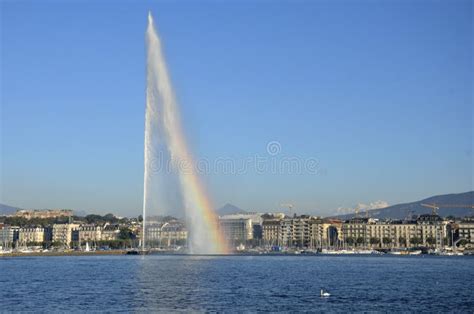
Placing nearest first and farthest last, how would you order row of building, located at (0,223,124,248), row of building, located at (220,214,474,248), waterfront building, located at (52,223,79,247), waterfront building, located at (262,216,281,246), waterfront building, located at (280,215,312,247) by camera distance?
row of building, located at (220,214,474,248)
row of building, located at (0,223,124,248)
waterfront building, located at (52,223,79,247)
waterfront building, located at (280,215,312,247)
waterfront building, located at (262,216,281,246)

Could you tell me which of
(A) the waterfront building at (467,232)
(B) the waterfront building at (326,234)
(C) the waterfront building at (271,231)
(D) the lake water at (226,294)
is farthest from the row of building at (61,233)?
(D) the lake water at (226,294)

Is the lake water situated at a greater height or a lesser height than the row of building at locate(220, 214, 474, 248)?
lesser

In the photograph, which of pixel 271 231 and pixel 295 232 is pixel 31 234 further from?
pixel 295 232

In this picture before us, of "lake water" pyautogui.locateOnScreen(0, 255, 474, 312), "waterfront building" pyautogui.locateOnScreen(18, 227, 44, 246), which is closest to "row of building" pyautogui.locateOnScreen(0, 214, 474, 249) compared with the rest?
"waterfront building" pyautogui.locateOnScreen(18, 227, 44, 246)

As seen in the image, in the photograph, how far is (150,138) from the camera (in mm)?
61938

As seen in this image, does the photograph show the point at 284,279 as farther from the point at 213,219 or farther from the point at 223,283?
the point at 213,219

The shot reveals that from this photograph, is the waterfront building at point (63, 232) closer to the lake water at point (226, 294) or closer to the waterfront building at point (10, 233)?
the waterfront building at point (10, 233)

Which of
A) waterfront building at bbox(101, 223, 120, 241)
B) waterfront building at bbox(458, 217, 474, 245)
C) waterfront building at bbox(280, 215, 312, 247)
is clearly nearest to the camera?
waterfront building at bbox(458, 217, 474, 245)

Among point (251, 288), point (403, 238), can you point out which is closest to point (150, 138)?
point (251, 288)

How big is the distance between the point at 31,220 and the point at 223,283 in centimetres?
15947

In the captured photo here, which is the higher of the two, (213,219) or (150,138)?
(150,138)

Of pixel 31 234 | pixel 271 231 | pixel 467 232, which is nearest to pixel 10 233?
pixel 31 234

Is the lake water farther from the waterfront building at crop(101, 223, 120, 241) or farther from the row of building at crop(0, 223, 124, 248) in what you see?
the row of building at crop(0, 223, 124, 248)

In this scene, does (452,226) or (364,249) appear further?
(452,226)
